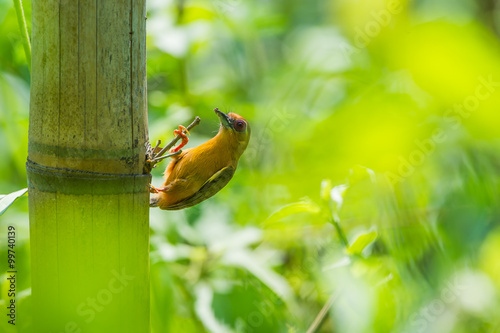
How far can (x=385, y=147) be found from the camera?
1.59m

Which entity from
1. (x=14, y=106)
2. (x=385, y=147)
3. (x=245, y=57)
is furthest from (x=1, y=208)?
(x=245, y=57)

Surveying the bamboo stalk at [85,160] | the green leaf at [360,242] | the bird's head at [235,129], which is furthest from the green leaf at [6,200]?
the bird's head at [235,129]

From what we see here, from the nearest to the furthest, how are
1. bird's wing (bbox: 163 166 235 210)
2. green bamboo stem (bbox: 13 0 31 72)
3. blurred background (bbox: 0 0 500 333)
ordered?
blurred background (bbox: 0 0 500 333) < green bamboo stem (bbox: 13 0 31 72) < bird's wing (bbox: 163 166 235 210)

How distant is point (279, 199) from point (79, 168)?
2.34 metres

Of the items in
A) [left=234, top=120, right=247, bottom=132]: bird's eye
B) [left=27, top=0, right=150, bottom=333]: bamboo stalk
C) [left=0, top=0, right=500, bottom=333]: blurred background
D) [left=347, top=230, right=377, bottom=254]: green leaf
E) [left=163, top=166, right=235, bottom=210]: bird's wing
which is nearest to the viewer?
[left=27, top=0, right=150, bottom=333]: bamboo stalk

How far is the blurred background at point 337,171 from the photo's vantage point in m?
1.72

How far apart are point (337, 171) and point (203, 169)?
0.78m

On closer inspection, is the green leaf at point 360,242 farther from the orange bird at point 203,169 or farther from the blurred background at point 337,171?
the orange bird at point 203,169

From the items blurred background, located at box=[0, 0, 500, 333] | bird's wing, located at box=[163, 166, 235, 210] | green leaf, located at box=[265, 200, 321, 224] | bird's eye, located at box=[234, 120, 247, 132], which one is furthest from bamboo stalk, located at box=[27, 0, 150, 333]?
bird's eye, located at box=[234, 120, 247, 132]

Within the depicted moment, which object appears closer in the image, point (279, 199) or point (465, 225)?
point (465, 225)

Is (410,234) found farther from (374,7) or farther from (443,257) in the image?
(374,7)

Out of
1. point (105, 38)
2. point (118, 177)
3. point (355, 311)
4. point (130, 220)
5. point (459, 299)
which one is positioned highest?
point (105, 38)

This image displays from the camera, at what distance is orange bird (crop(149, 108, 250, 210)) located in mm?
2533

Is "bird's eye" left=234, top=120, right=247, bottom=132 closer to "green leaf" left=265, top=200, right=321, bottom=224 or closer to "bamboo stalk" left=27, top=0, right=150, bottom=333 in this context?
"green leaf" left=265, top=200, right=321, bottom=224
